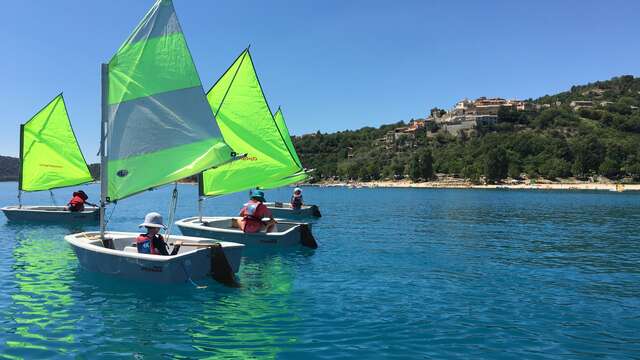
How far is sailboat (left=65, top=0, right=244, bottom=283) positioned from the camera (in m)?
17.2

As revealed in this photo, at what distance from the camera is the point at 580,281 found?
1905cm

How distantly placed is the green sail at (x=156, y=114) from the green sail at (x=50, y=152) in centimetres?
2798

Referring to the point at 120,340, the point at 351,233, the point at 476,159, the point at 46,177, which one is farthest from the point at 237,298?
the point at 476,159

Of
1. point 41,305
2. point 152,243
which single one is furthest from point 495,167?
point 41,305

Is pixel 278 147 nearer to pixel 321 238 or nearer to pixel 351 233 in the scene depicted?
pixel 321 238

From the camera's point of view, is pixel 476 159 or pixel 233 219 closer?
pixel 233 219

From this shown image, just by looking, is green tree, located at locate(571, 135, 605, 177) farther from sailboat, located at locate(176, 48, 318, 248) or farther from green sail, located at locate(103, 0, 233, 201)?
green sail, located at locate(103, 0, 233, 201)

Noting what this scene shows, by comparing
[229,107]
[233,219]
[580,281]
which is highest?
[229,107]

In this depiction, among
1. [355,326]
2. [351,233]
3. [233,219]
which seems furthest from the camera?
[351,233]

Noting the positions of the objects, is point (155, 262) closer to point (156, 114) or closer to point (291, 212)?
point (156, 114)

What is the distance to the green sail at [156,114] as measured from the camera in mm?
17391

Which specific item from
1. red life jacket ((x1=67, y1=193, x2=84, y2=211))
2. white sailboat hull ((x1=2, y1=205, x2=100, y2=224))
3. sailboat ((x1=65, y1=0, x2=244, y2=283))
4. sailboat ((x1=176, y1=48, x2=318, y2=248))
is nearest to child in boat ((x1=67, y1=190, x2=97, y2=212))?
red life jacket ((x1=67, y1=193, x2=84, y2=211))

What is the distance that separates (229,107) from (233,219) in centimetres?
646

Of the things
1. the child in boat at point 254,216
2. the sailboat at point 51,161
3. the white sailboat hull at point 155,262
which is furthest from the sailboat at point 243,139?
the sailboat at point 51,161
